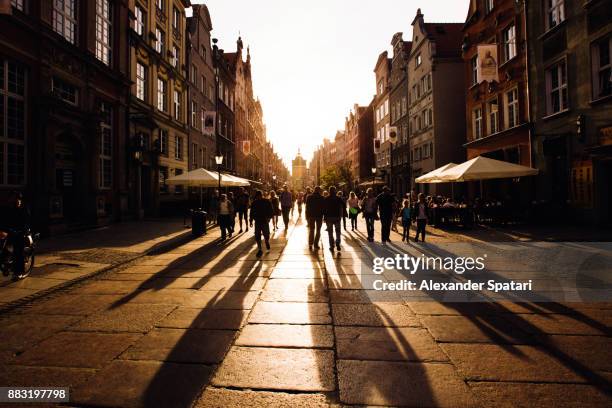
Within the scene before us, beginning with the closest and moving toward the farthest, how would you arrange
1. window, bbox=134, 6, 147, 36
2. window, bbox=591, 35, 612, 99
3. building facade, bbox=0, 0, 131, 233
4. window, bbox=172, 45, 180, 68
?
building facade, bbox=0, 0, 131, 233 → window, bbox=591, 35, 612, 99 → window, bbox=134, 6, 147, 36 → window, bbox=172, 45, 180, 68

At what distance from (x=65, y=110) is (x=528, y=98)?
20.4 meters

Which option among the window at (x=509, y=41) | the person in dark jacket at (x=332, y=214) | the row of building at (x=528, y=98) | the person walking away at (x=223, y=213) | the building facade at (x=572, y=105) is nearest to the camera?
the person in dark jacket at (x=332, y=214)

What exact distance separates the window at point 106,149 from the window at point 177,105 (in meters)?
8.74

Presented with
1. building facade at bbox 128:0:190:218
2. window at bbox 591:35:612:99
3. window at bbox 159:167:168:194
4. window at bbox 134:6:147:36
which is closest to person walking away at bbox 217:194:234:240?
building facade at bbox 128:0:190:218

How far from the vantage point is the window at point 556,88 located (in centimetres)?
1584

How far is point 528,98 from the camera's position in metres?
17.8

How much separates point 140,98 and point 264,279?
1813 centimetres

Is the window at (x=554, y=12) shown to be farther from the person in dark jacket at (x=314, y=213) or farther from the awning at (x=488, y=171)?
the person in dark jacket at (x=314, y=213)

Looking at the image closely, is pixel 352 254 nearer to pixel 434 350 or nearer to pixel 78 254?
pixel 434 350

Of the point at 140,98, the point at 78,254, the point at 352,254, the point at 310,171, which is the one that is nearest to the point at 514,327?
the point at 352,254

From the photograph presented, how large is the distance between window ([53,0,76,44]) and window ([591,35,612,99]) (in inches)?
800

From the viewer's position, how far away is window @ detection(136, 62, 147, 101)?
20.6 m

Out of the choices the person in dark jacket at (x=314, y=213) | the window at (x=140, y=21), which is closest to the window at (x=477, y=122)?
the person in dark jacket at (x=314, y=213)

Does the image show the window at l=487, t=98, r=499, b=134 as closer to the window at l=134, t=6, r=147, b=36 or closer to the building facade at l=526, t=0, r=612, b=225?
the building facade at l=526, t=0, r=612, b=225
